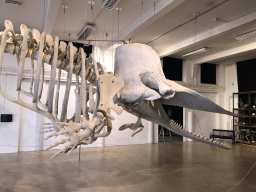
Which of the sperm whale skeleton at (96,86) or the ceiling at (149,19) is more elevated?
the ceiling at (149,19)

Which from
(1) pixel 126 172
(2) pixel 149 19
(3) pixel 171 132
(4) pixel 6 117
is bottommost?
(1) pixel 126 172

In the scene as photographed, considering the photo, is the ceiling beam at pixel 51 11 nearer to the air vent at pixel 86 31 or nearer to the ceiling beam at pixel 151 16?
the air vent at pixel 86 31

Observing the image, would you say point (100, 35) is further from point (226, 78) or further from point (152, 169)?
point (226, 78)

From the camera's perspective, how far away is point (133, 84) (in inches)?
131

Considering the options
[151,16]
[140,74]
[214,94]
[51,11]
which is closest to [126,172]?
[140,74]

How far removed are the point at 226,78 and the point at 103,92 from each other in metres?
9.61

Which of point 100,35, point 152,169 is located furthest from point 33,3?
point 152,169

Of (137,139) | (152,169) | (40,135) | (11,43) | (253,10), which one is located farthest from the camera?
(137,139)

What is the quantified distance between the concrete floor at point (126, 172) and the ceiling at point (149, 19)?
3619 mm

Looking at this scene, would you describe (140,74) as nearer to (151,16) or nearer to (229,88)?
(151,16)

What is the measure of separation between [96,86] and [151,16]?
11.1 ft

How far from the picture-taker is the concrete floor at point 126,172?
4.10 metres

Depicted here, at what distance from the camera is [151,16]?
5.82m

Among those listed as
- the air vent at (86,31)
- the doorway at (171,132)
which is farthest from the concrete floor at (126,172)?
the air vent at (86,31)
